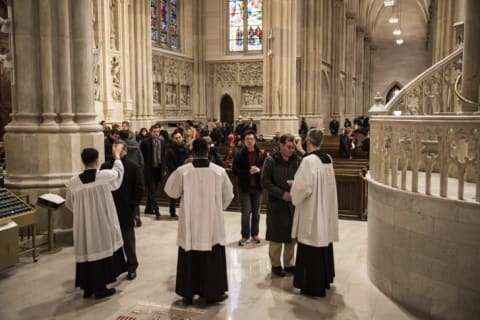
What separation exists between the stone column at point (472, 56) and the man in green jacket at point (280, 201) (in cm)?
224

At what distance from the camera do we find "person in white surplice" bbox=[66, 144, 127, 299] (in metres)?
4.80

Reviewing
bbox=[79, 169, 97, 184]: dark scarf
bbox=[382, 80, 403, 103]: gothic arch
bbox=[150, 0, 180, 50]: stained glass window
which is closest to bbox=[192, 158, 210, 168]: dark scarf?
bbox=[79, 169, 97, 184]: dark scarf

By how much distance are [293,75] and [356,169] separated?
304 inches

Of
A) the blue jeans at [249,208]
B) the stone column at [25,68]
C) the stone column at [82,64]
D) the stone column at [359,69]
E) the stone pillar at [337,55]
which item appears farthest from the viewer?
the stone column at [359,69]

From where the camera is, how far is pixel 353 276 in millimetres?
5617

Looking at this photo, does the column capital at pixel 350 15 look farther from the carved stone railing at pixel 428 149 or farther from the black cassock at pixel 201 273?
the black cassock at pixel 201 273

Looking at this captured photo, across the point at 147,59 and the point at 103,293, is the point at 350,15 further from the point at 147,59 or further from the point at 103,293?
the point at 103,293

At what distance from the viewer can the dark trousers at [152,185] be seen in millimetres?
8961

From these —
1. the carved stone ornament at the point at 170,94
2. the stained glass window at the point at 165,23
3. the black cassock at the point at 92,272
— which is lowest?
the black cassock at the point at 92,272

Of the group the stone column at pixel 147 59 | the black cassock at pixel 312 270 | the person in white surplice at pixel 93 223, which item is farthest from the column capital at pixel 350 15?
the person in white surplice at pixel 93 223

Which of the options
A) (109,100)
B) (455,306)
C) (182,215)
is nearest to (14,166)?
(182,215)

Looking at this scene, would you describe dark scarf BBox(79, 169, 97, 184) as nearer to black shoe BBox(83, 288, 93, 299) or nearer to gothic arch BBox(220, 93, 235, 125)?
black shoe BBox(83, 288, 93, 299)

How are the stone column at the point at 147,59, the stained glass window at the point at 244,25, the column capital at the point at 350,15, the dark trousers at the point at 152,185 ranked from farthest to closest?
the column capital at the point at 350,15 → the stained glass window at the point at 244,25 → the stone column at the point at 147,59 → the dark trousers at the point at 152,185

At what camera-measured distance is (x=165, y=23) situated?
898 inches
